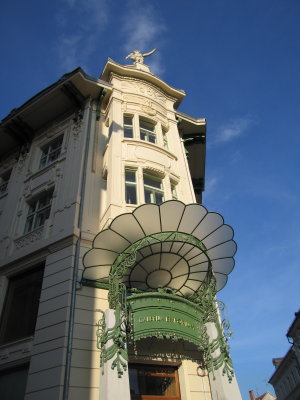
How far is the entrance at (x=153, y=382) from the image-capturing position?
877cm

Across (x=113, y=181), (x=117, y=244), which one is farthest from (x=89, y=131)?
(x=117, y=244)

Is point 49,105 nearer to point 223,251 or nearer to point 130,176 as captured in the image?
point 130,176

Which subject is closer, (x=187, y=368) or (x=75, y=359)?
(x=75, y=359)

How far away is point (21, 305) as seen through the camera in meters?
10.9

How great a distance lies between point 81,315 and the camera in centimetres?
906

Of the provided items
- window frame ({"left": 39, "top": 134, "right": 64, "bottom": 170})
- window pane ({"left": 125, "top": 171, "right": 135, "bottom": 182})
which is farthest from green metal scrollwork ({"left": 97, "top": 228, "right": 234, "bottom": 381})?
window frame ({"left": 39, "top": 134, "right": 64, "bottom": 170})

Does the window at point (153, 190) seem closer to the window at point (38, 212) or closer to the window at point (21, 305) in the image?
the window at point (38, 212)

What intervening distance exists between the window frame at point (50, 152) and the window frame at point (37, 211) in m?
1.75

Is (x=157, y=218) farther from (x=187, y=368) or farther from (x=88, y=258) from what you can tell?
(x=187, y=368)

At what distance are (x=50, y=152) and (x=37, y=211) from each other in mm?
3728

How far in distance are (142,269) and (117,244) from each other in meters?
1.08

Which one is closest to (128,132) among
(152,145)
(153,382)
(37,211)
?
(152,145)

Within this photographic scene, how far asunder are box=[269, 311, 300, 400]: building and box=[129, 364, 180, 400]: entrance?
29.6m

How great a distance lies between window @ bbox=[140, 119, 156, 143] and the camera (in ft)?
51.5
